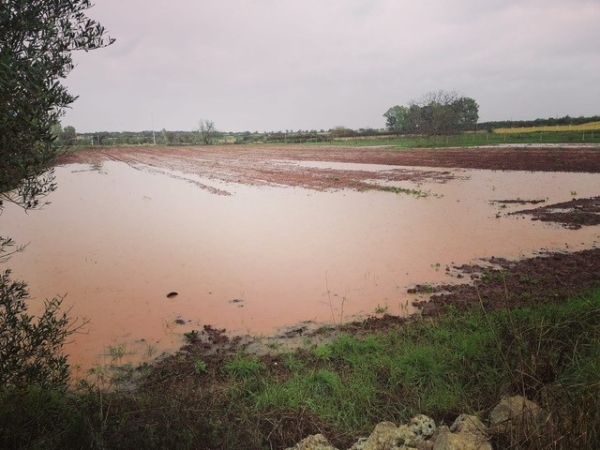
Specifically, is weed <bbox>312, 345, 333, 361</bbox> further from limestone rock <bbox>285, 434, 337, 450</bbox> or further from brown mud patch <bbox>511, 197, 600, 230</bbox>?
brown mud patch <bbox>511, 197, 600, 230</bbox>

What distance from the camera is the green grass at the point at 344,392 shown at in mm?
3102

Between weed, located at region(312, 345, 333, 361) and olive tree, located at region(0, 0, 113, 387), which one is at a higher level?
olive tree, located at region(0, 0, 113, 387)

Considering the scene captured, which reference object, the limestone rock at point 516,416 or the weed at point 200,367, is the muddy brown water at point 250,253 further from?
the limestone rock at point 516,416

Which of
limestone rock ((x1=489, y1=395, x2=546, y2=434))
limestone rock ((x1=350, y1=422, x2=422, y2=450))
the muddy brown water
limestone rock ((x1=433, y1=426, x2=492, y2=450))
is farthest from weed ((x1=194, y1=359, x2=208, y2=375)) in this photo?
limestone rock ((x1=489, y1=395, x2=546, y2=434))

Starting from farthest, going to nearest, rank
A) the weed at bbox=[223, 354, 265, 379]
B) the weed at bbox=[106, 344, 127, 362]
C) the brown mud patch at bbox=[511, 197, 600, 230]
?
the brown mud patch at bbox=[511, 197, 600, 230] < the weed at bbox=[106, 344, 127, 362] < the weed at bbox=[223, 354, 265, 379]

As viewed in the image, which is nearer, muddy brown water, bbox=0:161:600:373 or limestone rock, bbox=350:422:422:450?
limestone rock, bbox=350:422:422:450

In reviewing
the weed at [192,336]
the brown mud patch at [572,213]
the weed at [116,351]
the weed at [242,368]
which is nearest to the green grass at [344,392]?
the weed at [242,368]

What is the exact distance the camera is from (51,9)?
305cm

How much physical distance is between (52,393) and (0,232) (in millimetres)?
11109

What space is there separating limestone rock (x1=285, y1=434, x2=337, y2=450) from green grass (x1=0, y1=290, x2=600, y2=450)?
0.29 m

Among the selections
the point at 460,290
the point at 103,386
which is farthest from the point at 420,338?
the point at 103,386

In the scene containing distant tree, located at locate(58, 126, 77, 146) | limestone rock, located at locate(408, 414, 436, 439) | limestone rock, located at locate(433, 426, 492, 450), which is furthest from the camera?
distant tree, located at locate(58, 126, 77, 146)

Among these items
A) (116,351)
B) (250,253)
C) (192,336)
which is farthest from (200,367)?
(250,253)

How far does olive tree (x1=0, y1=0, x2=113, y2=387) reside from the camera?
2.70 meters
